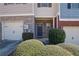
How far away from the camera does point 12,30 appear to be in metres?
4.00

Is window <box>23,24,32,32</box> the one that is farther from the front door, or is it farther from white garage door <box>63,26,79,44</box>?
white garage door <box>63,26,79,44</box>

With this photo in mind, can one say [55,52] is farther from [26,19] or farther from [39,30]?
[26,19]

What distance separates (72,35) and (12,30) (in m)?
1.04

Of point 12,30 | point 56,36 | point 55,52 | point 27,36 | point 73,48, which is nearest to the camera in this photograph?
point 55,52

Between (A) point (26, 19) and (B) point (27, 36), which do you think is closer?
(B) point (27, 36)

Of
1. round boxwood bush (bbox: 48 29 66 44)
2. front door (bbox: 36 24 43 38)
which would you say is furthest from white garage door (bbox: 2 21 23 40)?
round boxwood bush (bbox: 48 29 66 44)

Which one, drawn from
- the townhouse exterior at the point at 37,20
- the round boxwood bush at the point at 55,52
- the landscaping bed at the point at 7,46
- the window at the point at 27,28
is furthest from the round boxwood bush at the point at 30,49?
the window at the point at 27,28

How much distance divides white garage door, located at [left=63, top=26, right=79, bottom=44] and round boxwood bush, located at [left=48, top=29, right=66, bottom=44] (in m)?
0.08

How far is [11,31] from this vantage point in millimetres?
3980

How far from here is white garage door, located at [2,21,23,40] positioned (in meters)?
3.79

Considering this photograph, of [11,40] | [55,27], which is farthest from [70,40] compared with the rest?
[11,40]

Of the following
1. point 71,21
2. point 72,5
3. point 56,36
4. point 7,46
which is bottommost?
point 7,46

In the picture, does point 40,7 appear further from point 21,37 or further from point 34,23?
point 21,37

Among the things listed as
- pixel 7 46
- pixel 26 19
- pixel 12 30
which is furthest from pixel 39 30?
pixel 7 46
